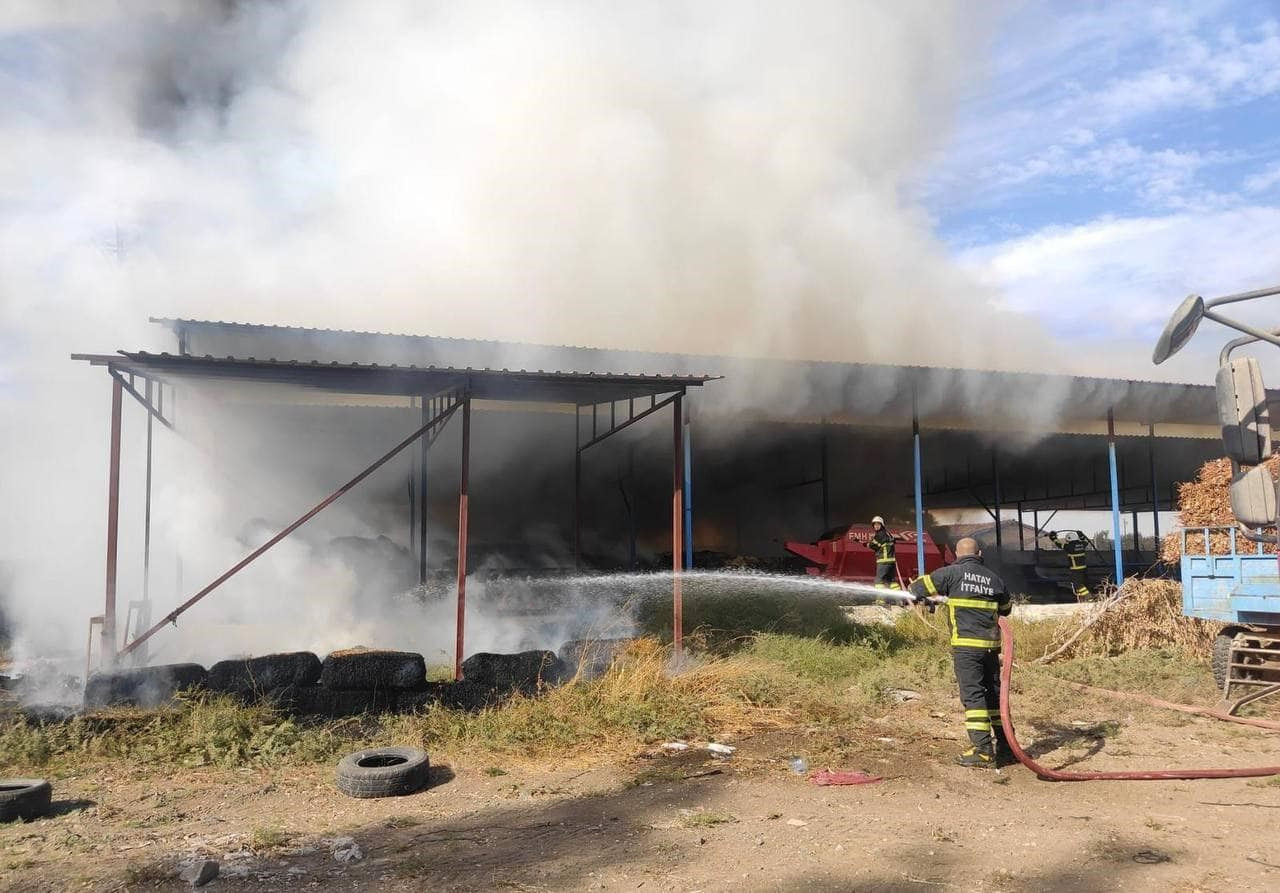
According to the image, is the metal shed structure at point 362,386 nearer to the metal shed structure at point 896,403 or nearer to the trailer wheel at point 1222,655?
the metal shed structure at point 896,403

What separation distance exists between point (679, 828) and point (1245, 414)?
326cm

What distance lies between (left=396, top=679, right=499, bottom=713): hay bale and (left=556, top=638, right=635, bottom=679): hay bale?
801mm

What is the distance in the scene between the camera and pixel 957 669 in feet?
20.1

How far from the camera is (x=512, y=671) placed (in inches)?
301

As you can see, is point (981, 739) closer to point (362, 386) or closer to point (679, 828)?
point (679, 828)

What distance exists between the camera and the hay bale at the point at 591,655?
25.9 feet

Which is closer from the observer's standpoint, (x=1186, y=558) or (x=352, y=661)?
(x=352, y=661)

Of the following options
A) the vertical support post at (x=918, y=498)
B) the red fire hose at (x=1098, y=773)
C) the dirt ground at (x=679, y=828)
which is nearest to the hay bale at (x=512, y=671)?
the dirt ground at (x=679, y=828)

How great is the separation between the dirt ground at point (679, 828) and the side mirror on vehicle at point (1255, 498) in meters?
1.73

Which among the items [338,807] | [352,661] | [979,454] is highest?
[979,454]

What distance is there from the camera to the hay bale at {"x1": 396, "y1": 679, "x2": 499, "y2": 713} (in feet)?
23.5

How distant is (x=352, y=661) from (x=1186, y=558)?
24.6 feet

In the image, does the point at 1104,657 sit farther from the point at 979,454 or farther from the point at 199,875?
the point at 979,454

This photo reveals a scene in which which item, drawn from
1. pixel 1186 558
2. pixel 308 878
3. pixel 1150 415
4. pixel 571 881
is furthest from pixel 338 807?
pixel 1150 415
